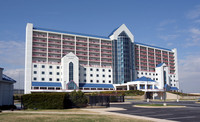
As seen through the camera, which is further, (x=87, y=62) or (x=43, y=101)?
(x=87, y=62)

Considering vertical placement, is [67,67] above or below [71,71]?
above

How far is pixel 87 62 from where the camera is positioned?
4402 inches

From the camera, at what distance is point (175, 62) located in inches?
5714

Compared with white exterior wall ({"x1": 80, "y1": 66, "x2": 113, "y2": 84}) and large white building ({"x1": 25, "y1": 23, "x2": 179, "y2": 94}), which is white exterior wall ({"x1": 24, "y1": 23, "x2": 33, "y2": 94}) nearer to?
large white building ({"x1": 25, "y1": 23, "x2": 179, "y2": 94})

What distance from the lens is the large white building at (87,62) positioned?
99.2m

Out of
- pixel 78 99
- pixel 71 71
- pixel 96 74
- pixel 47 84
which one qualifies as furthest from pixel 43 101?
pixel 96 74

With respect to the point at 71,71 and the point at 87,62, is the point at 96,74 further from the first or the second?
the point at 71,71

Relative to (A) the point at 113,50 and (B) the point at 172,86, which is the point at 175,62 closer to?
(B) the point at 172,86

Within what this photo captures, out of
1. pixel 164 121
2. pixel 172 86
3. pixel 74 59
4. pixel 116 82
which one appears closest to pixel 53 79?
pixel 74 59

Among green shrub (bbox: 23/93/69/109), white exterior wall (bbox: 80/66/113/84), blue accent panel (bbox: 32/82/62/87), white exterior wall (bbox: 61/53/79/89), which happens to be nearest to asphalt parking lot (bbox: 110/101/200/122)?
green shrub (bbox: 23/93/69/109)

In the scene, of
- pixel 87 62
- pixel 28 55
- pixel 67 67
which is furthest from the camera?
pixel 87 62

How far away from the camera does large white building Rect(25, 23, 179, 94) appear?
99.2 m

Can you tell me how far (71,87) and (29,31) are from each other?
31.0 meters

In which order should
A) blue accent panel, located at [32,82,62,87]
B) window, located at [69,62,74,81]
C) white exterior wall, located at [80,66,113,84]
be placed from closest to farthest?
blue accent panel, located at [32,82,62,87]
window, located at [69,62,74,81]
white exterior wall, located at [80,66,113,84]
